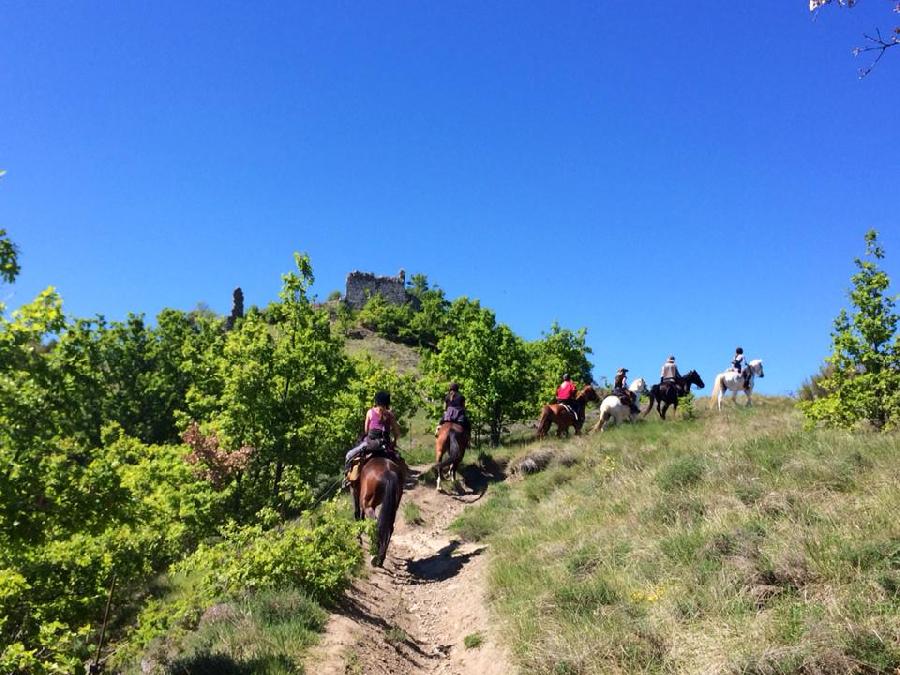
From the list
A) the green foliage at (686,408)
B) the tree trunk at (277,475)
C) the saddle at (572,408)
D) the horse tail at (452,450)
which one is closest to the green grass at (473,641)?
the tree trunk at (277,475)

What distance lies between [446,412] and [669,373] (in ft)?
37.2

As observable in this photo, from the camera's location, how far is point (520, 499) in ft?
43.6

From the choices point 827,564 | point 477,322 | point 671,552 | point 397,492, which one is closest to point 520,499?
point 397,492

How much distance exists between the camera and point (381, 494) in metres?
9.95

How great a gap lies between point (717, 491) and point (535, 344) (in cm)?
1968

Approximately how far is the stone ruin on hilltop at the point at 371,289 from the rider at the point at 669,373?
72774 millimetres

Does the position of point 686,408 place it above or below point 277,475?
above

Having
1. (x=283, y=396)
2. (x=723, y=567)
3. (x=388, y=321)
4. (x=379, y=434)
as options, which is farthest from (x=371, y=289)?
(x=723, y=567)

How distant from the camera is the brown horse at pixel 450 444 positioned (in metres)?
16.0

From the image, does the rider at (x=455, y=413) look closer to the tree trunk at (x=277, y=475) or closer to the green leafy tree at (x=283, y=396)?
the green leafy tree at (x=283, y=396)

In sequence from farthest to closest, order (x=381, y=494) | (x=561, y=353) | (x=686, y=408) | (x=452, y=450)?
(x=561, y=353) → (x=686, y=408) → (x=452, y=450) → (x=381, y=494)

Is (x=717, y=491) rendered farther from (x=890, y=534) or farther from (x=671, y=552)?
(x=890, y=534)

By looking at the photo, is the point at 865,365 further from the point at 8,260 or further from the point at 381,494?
the point at 8,260

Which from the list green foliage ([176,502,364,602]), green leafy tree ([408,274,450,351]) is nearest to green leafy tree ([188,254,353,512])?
green foliage ([176,502,364,602])
